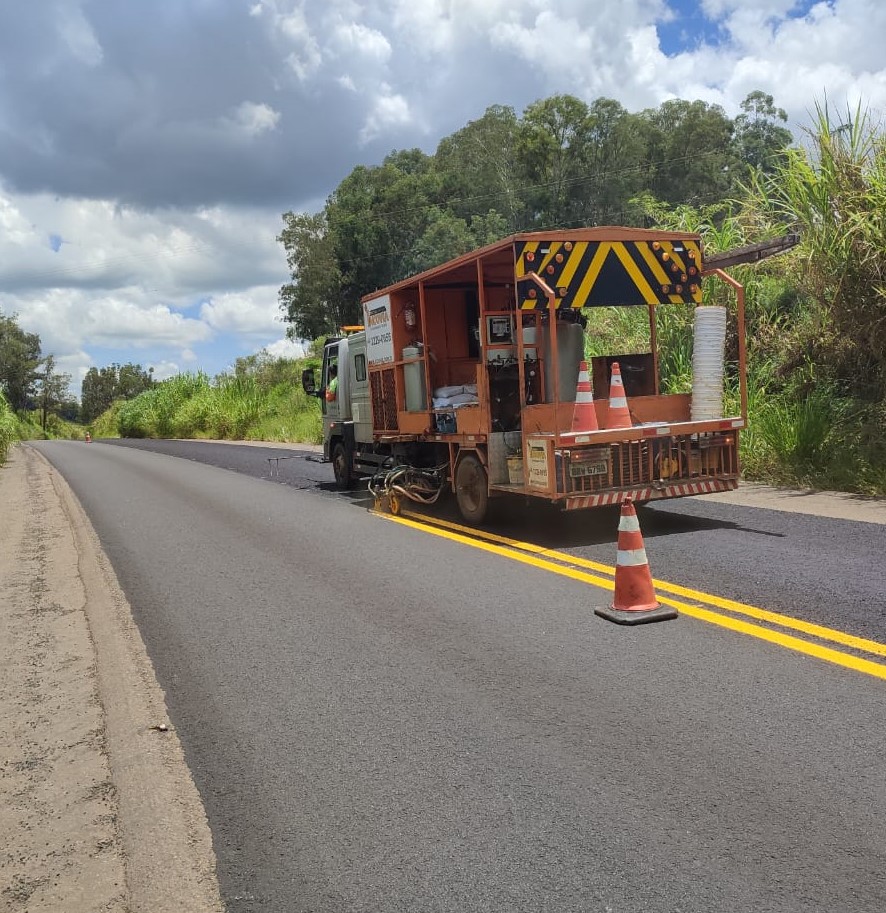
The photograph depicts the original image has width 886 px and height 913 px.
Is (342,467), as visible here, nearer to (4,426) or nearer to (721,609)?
(721,609)

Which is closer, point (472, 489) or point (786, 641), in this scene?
point (786, 641)

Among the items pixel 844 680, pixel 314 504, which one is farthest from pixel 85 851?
pixel 314 504

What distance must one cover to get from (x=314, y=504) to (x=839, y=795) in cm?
982

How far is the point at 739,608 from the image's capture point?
5.61m

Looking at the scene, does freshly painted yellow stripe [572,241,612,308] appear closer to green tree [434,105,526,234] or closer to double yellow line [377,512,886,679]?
double yellow line [377,512,886,679]

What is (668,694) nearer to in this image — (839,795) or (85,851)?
(839,795)

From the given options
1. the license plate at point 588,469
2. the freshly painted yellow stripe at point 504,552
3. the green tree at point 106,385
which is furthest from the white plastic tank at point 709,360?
the green tree at point 106,385

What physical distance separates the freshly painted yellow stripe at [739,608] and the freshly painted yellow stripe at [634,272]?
2.90 m

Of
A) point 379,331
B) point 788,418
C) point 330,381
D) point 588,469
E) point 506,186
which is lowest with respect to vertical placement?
point 588,469

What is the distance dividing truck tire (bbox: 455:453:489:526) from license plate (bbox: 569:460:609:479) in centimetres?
149

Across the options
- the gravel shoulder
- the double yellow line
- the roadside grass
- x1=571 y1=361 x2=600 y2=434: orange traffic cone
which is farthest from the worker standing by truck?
the gravel shoulder

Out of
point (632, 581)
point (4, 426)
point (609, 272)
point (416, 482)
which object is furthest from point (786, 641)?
point (4, 426)

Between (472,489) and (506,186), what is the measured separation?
53429 millimetres

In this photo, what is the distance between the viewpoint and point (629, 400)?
890 centimetres
